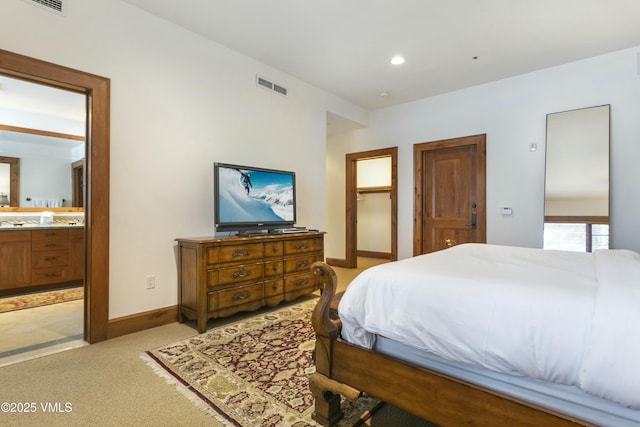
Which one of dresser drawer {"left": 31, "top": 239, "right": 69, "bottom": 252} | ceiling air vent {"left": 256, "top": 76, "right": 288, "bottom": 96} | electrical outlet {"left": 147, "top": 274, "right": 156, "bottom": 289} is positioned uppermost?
ceiling air vent {"left": 256, "top": 76, "right": 288, "bottom": 96}

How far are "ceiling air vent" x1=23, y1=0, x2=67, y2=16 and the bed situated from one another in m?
2.72

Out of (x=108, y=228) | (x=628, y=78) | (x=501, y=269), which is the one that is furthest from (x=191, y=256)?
(x=628, y=78)

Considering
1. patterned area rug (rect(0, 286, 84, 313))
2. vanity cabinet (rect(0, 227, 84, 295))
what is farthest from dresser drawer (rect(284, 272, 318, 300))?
vanity cabinet (rect(0, 227, 84, 295))

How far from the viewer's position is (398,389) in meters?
1.35

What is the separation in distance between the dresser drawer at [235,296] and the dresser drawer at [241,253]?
0.88 ft

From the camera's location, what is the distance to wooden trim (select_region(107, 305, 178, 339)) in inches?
102

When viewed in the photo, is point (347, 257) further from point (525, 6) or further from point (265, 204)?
point (525, 6)

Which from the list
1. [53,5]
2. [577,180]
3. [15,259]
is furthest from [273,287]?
[577,180]

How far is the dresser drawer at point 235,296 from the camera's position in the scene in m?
2.77

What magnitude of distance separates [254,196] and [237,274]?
887 millimetres

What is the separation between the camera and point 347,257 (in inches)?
229

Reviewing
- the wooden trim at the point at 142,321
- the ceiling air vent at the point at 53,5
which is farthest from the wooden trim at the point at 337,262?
the ceiling air vent at the point at 53,5

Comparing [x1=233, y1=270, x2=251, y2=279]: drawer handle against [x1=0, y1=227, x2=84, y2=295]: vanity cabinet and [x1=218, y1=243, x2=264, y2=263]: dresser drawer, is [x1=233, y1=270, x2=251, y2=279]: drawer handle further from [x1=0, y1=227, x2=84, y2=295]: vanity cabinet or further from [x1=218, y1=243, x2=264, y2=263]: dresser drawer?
[x1=0, y1=227, x2=84, y2=295]: vanity cabinet

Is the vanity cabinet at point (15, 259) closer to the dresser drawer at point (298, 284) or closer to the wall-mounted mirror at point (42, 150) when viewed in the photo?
the wall-mounted mirror at point (42, 150)
